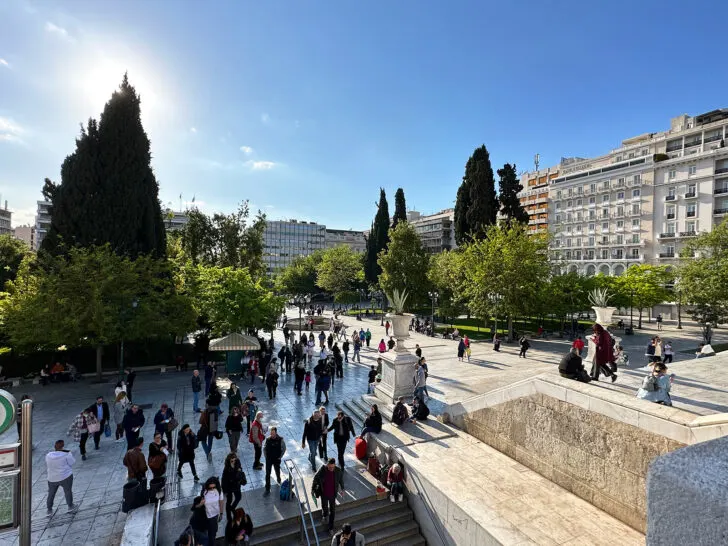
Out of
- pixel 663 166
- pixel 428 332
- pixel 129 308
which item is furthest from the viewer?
pixel 663 166

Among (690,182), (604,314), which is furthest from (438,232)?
(604,314)

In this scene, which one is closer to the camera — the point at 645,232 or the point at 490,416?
the point at 490,416

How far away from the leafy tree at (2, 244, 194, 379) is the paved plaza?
2.39m

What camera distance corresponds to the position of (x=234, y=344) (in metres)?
18.1

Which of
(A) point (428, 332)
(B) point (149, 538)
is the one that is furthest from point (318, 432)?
(A) point (428, 332)

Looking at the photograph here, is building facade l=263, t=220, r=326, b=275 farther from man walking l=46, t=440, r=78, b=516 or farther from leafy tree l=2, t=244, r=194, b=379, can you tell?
man walking l=46, t=440, r=78, b=516

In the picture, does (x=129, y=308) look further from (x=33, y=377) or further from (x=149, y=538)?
(x=149, y=538)

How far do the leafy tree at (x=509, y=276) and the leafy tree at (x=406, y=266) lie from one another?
9.63 meters

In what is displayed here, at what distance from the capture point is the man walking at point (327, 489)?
7.64 metres

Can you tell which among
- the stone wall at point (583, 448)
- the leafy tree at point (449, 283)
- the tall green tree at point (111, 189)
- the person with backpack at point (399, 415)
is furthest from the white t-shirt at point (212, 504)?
the leafy tree at point (449, 283)

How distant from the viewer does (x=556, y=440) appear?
8156 mm

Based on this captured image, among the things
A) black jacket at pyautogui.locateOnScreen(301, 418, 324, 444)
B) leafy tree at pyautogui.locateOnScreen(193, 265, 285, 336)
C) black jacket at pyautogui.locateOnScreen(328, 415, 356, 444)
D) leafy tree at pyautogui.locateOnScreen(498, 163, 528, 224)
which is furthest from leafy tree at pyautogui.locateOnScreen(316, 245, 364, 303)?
black jacket at pyautogui.locateOnScreen(328, 415, 356, 444)

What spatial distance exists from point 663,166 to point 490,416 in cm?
5641

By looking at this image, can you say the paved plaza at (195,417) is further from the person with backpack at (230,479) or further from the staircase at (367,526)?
the person with backpack at (230,479)
